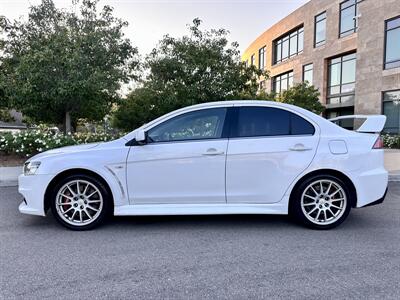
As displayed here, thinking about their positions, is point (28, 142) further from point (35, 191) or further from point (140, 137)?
point (140, 137)

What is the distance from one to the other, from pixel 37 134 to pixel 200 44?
20.0 ft

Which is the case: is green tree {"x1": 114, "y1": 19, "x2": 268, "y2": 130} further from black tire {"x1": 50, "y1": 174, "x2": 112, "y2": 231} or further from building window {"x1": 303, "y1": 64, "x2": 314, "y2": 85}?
building window {"x1": 303, "y1": 64, "x2": 314, "y2": 85}

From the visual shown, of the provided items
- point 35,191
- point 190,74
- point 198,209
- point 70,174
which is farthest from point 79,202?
point 190,74

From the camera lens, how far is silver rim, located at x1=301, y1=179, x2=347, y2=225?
4664mm

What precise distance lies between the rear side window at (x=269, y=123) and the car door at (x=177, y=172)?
0.38 meters

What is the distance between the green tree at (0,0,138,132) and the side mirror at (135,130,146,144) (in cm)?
661

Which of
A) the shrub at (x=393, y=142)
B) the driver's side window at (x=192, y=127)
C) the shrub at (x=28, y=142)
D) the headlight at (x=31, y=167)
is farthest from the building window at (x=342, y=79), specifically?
the headlight at (x=31, y=167)

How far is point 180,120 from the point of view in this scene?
15.9 feet

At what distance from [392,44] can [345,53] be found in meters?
4.44

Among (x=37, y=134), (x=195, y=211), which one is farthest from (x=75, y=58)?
(x=195, y=211)

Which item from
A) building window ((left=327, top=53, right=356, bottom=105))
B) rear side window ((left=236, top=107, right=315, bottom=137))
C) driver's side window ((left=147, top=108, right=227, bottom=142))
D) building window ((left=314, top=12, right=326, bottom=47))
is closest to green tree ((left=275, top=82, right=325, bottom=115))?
building window ((left=327, top=53, right=356, bottom=105))

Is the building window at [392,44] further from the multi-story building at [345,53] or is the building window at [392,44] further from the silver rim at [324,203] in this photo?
the silver rim at [324,203]

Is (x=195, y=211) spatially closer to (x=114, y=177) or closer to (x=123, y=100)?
(x=114, y=177)

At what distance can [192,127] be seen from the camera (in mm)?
4793
